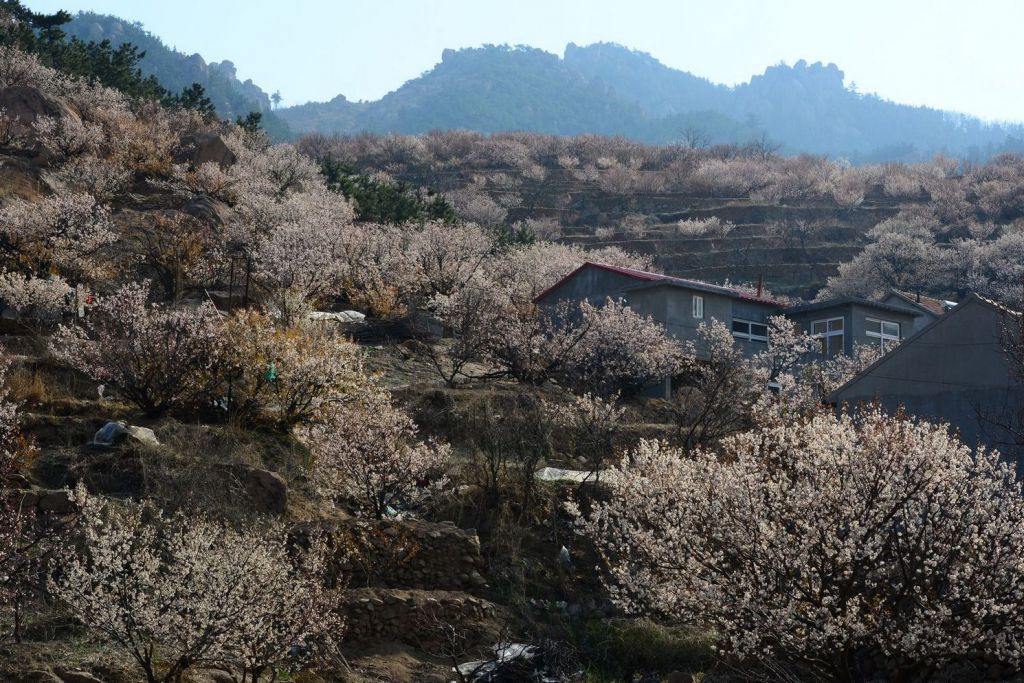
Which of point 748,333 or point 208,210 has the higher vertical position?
point 208,210

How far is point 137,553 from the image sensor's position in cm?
1412

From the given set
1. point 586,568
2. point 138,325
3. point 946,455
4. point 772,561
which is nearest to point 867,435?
point 946,455

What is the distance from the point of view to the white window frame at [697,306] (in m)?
42.2

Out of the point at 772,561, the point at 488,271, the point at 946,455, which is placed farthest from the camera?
the point at 488,271

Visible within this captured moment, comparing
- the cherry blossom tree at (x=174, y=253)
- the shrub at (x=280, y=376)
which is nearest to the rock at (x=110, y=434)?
the shrub at (x=280, y=376)

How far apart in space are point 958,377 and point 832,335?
21.9m

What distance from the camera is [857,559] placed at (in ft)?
44.3

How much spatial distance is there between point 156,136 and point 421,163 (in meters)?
53.5

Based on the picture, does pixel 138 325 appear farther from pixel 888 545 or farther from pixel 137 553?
pixel 888 545

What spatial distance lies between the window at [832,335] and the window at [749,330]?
2.08 metres

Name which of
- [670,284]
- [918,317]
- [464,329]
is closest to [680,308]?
[670,284]

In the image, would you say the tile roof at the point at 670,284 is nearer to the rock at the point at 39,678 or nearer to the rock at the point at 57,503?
the rock at the point at 57,503

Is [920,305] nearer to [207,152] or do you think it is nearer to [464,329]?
[464,329]


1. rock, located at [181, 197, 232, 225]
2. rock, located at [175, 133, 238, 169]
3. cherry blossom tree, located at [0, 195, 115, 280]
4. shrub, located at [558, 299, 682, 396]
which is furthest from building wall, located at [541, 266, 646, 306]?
cherry blossom tree, located at [0, 195, 115, 280]
